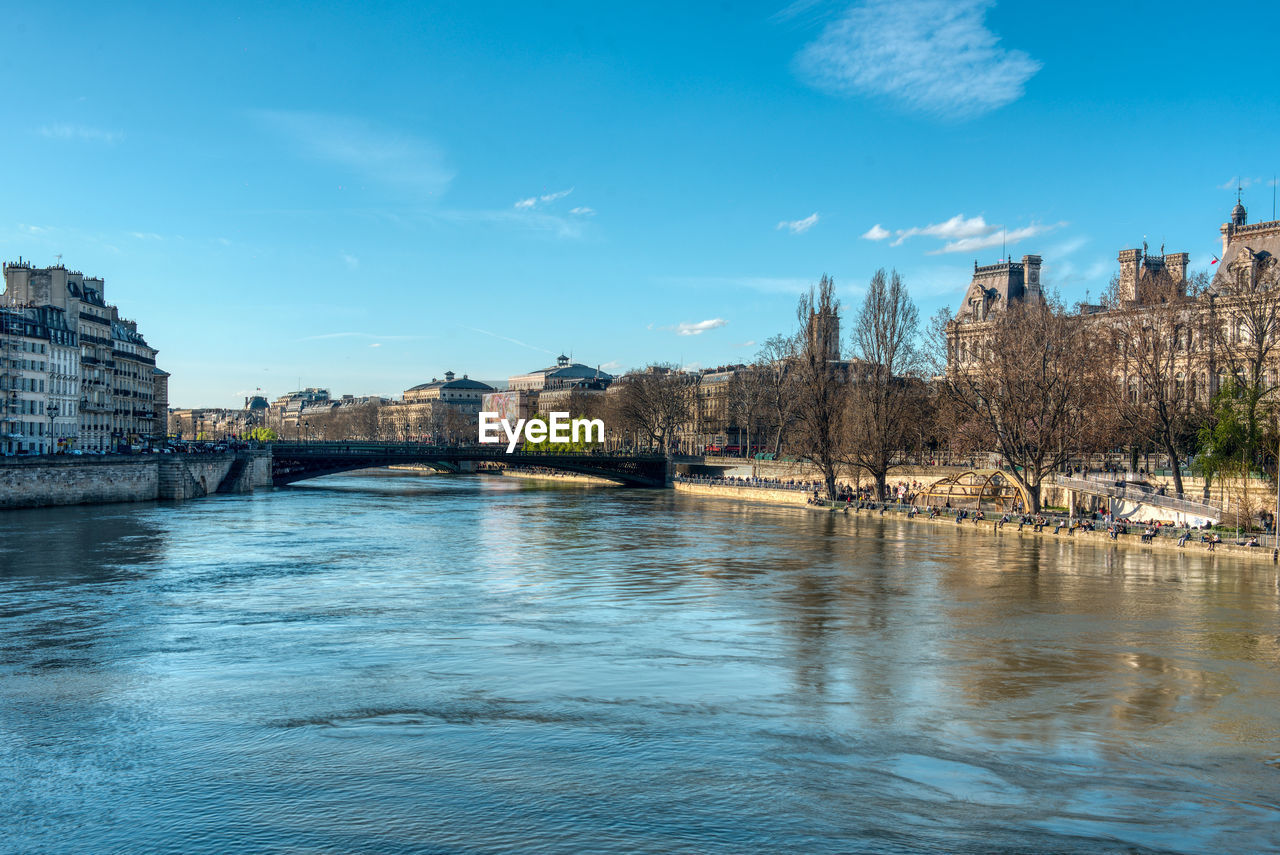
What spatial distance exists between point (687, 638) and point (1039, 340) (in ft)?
120

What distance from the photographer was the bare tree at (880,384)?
6406 cm

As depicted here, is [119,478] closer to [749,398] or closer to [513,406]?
[749,398]

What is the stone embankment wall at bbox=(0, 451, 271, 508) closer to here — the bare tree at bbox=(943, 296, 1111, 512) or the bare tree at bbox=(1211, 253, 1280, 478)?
the bare tree at bbox=(943, 296, 1111, 512)

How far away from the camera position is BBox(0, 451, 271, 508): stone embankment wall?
54.6 m

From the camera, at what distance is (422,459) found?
290 feet

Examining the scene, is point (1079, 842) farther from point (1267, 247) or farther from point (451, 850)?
point (1267, 247)

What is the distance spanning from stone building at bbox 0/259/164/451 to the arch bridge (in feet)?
56.2

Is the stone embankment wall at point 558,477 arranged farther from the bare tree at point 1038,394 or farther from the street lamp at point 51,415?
the bare tree at point 1038,394

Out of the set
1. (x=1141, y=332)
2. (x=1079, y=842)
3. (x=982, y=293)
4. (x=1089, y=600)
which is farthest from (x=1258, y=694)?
(x=982, y=293)

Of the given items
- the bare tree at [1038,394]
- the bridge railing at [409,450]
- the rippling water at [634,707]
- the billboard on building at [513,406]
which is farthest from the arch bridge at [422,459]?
the billboard on building at [513,406]

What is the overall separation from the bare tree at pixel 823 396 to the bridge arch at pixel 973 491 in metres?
6.57

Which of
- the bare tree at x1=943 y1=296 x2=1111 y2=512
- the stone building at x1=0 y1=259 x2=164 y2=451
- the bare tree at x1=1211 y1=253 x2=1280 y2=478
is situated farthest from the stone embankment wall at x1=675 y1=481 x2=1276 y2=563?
the stone building at x1=0 y1=259 x2=164 y2=451

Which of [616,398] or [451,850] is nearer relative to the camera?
[451,850]

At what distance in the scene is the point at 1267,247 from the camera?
60.8m
